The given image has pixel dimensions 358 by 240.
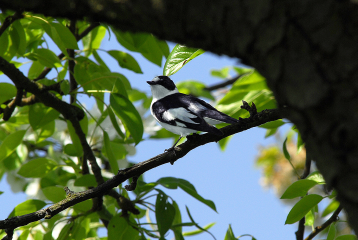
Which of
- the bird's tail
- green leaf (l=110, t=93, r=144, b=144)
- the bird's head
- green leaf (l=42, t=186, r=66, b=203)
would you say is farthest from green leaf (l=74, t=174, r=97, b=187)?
the bird's head

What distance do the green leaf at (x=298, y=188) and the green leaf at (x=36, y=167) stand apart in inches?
74.2

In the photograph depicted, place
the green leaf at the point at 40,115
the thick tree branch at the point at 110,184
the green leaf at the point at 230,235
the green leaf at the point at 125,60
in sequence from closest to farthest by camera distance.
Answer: the thick tree branch at the point at 110,184 → the green leaf at the point at 230,235 → the green leaf at the point at 40,115 → the green leaf at the point at 125,60

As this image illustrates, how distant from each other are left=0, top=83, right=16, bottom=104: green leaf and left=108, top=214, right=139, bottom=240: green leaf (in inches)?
47.2

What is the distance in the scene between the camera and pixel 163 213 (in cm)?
227

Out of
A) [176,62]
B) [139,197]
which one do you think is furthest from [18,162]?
[176,62]

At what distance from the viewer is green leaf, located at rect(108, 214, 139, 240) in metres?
2.30

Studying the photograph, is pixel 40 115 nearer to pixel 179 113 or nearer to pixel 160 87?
pixel 179 113

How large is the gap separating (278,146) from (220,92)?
1713 mm

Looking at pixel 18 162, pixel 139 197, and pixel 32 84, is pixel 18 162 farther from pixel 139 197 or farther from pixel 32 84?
pixel 139 197

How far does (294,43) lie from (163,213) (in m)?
1.76

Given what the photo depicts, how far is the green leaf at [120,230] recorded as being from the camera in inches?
90.7

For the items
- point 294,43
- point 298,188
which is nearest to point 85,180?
point 298,188

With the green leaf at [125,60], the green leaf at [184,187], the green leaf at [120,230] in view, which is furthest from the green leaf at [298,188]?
the green leaf at [125,60]

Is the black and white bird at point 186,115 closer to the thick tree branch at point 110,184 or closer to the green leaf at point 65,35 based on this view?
the thick tree branch at point 110,184
